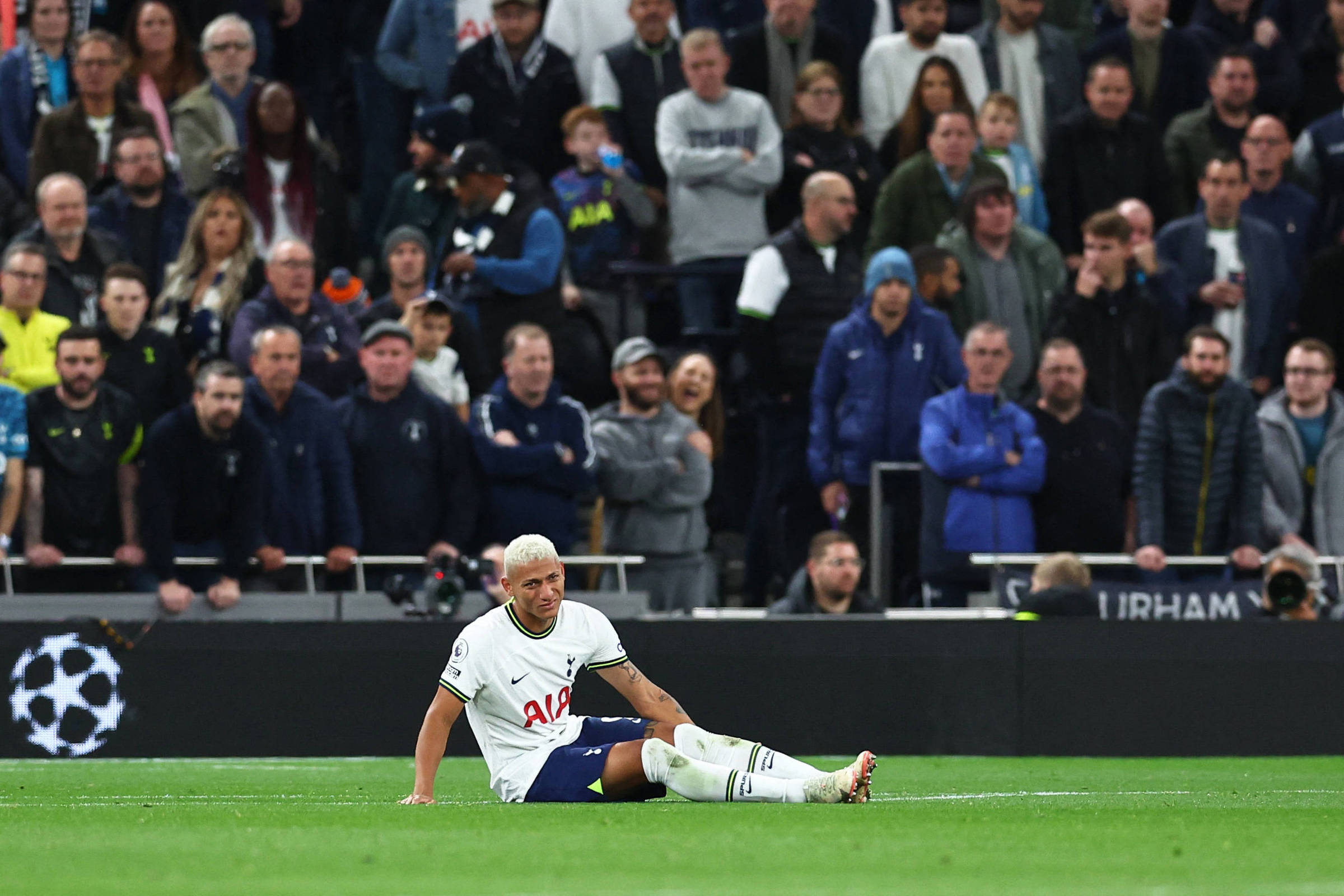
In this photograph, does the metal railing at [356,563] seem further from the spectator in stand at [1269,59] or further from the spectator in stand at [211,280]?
the spectator in stand at [1269,59]

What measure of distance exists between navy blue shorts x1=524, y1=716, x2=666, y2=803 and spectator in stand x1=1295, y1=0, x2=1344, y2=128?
12.1 metres

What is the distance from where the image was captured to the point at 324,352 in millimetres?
15758

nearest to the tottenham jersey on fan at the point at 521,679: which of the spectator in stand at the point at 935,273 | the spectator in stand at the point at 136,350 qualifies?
the spectator in stand at the point at 136,350

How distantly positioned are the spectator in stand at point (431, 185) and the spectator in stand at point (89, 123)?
188 centimetres

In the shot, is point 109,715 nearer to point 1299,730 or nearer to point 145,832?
point 145,832

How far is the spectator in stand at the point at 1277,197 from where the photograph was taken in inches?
699

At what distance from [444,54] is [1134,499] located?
645cm

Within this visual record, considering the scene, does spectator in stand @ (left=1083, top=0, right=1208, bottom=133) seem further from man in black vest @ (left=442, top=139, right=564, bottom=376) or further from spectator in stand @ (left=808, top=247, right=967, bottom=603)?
man in black vest @ (left=442, top=139, right=564, bottom=376)

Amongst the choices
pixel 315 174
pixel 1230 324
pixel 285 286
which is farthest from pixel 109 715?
pixel 1230 324

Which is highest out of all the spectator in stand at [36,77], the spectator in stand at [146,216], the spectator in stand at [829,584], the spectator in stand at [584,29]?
the spectator in stand at [584,29]

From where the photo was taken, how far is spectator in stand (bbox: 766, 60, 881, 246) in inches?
692

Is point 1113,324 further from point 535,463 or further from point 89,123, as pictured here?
point 89,123

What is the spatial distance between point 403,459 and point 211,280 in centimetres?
198

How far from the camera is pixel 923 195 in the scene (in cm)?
1717
